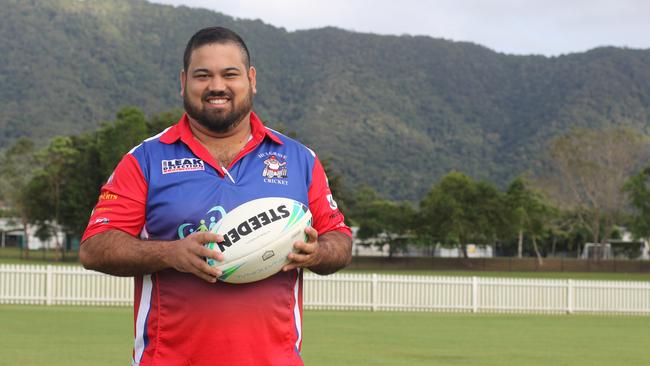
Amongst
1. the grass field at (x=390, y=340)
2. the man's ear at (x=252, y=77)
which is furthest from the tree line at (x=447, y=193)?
the man's ear at (x=252, y=77)

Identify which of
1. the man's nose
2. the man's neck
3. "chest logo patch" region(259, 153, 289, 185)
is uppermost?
the man's nose

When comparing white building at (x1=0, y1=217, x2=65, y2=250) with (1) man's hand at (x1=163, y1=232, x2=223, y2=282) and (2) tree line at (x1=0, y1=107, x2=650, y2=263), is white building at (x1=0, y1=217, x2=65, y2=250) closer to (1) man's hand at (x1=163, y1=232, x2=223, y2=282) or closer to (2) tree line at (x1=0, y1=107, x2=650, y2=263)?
(2) tree line at (x1=0, y1=107, x2=650, y2=263)

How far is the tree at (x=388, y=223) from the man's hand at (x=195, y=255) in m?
95.7

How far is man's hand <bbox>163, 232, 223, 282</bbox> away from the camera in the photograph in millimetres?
3611

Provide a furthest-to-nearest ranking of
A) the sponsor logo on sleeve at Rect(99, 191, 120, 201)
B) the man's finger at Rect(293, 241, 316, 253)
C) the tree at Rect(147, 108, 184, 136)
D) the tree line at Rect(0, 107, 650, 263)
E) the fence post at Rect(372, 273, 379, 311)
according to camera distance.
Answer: the tree line at Rect(0, 107, 650, 263) → the tree at Rect(147, 108, 184, 136) → the fence post at Rect(372, 273, 379, 311) → the sponsor logo on sleeve at Rect(99, 191, 120, 201) → the man's finger at Rect(293, 241, 316, 253)

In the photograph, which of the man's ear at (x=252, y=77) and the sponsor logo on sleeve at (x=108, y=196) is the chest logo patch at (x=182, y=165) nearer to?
the sponsor logo on sleeve at (x=108, y=196)

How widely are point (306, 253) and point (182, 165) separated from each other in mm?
567

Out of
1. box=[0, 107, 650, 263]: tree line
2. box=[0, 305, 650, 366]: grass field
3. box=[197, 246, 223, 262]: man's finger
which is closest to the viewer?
box=[197, 246, 223, 262]: man's finger

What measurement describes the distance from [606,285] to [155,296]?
1198 inches

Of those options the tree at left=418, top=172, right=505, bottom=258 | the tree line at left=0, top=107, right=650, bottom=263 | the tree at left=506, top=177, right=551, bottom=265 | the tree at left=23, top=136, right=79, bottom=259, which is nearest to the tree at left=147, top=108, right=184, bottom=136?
the tree line at left=0, top=107, right=650, bottom=263

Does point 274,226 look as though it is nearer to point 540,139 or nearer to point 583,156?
point 583,156

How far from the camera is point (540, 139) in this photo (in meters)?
198

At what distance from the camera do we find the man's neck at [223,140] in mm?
3975

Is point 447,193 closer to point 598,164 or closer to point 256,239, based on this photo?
point 598,164
